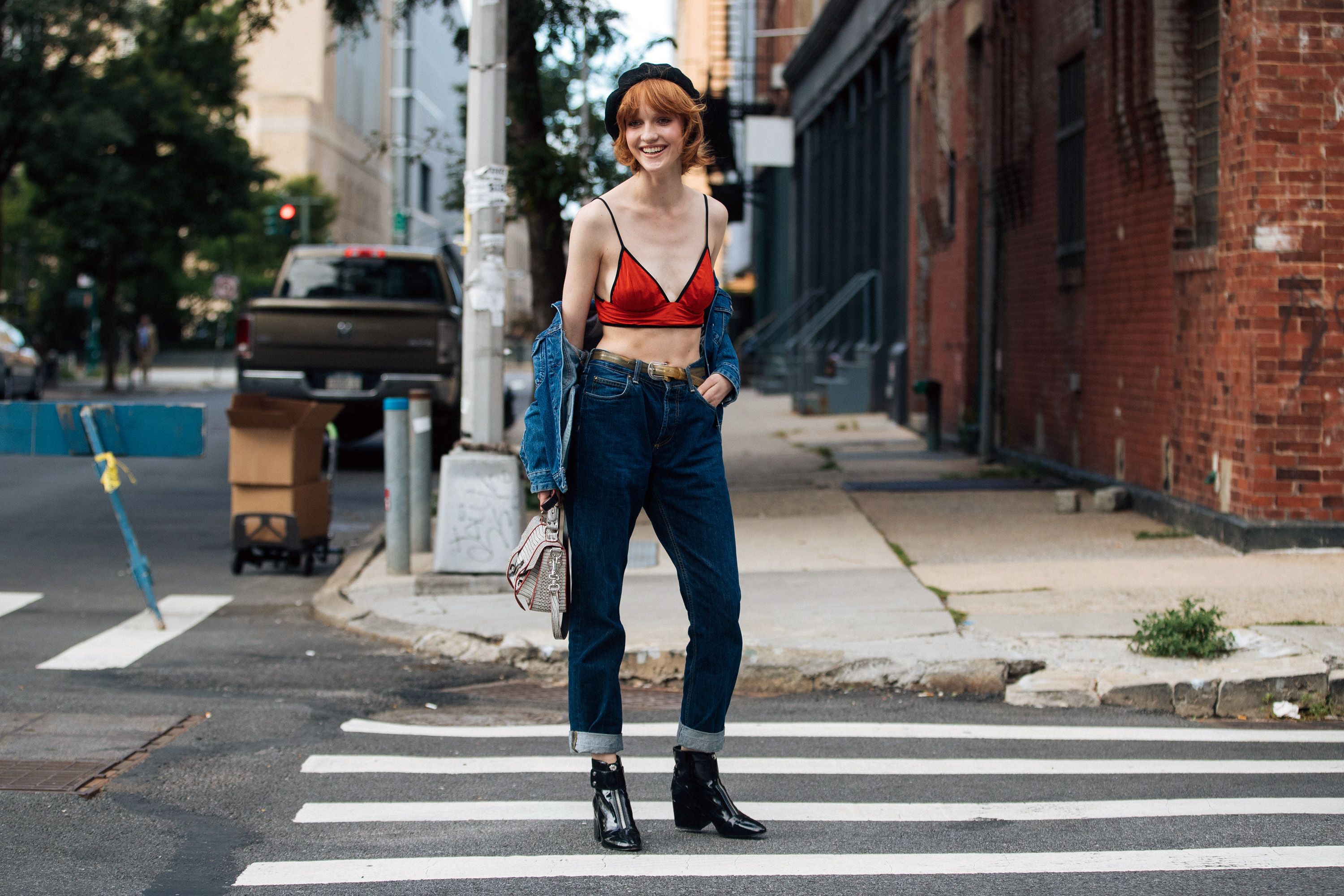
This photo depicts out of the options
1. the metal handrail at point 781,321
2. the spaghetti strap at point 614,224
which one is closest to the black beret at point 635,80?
the spaghetti strap at point 614,224

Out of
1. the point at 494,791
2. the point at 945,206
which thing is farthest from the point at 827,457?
the point at 494,791

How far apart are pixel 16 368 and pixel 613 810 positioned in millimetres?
24116

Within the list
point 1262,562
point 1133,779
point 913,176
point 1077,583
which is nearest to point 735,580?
→ point 1133,779

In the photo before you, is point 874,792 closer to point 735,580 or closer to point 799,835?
point 799,835

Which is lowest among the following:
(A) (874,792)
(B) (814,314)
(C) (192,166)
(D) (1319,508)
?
(A) (874,792)

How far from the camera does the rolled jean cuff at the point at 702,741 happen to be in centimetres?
407

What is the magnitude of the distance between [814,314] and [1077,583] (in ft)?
76.7

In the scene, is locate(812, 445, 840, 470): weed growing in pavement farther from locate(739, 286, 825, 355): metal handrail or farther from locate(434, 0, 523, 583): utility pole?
locate(739, 286, 825, 355): metal handrail

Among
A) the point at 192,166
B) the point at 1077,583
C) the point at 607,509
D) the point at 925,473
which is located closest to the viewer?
the point at 607,509

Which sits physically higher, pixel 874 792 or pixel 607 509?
pixel 607 509

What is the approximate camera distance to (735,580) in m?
4.08

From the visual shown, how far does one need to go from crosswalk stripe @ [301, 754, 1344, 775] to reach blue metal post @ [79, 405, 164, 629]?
2.86 m

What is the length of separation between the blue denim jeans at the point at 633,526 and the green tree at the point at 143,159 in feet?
94.6

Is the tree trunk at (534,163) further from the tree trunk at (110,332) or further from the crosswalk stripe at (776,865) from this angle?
the tree trunk at (110,332)
